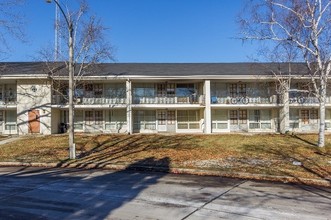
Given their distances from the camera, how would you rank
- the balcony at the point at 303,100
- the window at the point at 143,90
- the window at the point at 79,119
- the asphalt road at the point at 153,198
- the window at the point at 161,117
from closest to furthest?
the asphalt road at the point at 153,198 → the balcony at the point at 303,100 → the window at the point at 79,119 → the window at the point at 143,90 → the window at the point at 161,117

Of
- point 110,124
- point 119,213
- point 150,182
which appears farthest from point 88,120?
point 119,213

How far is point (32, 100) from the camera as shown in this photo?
27.5m

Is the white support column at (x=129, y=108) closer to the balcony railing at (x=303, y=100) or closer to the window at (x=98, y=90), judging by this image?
the window at (x=98, y=90)

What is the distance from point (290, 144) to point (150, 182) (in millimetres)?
12384

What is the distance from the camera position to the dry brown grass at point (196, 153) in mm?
13411

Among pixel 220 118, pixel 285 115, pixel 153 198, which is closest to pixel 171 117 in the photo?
pixel 220 118

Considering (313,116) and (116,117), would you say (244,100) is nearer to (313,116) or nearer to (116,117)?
(313,116)

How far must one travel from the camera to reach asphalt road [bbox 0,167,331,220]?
6891 mm

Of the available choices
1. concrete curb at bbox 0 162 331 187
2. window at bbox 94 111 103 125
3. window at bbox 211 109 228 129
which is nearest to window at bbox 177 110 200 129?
window at bbox 211 109 228 129

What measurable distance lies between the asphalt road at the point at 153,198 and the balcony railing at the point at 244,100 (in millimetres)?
18158

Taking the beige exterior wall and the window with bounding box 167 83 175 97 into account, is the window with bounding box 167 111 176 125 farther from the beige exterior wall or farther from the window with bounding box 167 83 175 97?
the beige exterior wall

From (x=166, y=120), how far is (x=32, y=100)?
38.9 feet

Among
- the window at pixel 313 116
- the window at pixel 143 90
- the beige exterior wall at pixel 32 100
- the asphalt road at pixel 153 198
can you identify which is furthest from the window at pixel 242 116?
the asphalt road at pixel 153 198

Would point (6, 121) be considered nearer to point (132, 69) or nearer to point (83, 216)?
point (132, 69)
